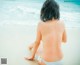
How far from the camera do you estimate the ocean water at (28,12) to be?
2785mm

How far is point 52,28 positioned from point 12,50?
75cm

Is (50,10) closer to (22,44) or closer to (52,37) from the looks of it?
(52,37)

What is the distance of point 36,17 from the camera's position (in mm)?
2891

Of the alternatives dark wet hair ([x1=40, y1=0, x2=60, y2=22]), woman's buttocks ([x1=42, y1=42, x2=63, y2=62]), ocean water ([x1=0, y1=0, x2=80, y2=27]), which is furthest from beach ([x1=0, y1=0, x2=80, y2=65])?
dark wet hair ([x1=40, y1=0, x2=60, y2=22])

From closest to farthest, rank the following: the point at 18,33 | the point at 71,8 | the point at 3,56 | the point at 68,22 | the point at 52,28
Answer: the point at 52,28, the point at 3,56, the point at 18,33, the point at 68,22, the point at 71,8

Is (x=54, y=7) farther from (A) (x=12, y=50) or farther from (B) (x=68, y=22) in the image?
(B) (x=68, y=22)

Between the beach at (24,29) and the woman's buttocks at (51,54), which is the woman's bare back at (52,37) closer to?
the woman's buttocks at (51,54)

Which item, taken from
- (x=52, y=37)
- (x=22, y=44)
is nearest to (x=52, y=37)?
(x=52, y=37)

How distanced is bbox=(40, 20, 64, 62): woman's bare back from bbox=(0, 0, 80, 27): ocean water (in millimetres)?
861

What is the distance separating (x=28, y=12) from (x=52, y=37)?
3.97ft

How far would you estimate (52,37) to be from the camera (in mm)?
1850

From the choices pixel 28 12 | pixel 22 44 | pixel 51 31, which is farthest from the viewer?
pixel 28 12

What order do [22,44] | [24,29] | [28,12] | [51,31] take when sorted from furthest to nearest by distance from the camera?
[28,12], [24,29], [22,44], [51,31]

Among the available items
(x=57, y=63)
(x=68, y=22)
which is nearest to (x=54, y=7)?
(x=57, y=63)
